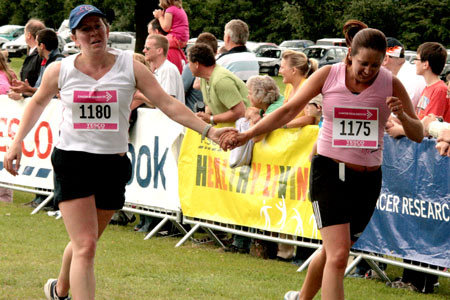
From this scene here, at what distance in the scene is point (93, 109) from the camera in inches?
211

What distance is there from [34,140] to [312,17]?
53705 millimetres

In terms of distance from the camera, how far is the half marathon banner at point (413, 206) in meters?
6.88

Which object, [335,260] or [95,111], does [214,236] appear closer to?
[335,260]

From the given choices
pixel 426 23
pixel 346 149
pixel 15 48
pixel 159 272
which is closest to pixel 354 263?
pixel 159 272

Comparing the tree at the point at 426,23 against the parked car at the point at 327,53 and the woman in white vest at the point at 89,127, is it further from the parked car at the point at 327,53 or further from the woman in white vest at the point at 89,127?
the woman in white vest at the point at 89,127

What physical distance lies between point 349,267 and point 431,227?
3.25 feet

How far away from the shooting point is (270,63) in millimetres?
49938

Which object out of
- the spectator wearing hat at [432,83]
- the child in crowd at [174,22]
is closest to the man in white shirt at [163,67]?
the child in crowd at [174,22]

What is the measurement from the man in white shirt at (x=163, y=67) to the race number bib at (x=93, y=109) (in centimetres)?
443

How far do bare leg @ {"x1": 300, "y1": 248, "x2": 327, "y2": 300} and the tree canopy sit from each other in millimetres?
43306

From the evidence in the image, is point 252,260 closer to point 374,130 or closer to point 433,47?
point 433,47

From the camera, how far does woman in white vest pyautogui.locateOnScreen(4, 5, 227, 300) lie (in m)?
5.38

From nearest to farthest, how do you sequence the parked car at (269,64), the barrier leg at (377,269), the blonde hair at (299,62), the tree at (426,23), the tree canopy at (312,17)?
the barrier leg at (377,269), the blonde hair at (299,62), the parked car at (269,64), the tree at (426,23), the tree canopy at (312,17)

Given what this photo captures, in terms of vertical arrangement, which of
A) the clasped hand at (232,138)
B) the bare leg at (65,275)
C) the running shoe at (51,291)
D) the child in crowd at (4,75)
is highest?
the clasped hand at (232,138)
